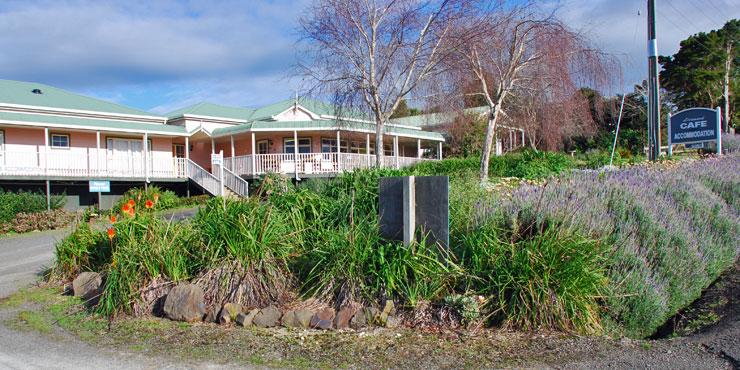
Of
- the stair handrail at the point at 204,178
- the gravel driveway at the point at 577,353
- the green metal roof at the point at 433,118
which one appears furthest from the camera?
the stair handrail at the point at 204,178

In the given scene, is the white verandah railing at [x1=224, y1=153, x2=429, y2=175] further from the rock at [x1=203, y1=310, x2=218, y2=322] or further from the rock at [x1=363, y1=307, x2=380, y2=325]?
the rock at [x1=363, y1=307, x2=380, y2=325]

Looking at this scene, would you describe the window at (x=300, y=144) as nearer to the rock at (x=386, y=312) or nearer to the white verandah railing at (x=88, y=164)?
the white verandah railing at (x=88, y=164)

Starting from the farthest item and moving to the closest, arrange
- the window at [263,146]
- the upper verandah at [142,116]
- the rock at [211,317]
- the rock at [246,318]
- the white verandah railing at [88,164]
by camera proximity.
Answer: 1. the window at [263,146]
2. the upper verandah at [142,116]
3. the white verandah railing at [88,164]
4. the rock at [211,317]
5. the rock at [246,318]

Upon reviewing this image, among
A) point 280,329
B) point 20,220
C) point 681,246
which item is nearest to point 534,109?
point 681,246

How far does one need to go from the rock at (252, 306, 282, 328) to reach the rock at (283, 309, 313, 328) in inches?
4.8

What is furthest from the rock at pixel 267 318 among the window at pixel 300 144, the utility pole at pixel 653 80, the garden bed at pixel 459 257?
the window at pixel 300 144

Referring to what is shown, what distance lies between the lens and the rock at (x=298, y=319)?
6406 millimetres

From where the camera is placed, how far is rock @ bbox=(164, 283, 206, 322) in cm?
682

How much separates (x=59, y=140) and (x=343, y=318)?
24707mm

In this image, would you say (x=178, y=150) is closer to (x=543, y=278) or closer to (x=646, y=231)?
(x=646, y=231)

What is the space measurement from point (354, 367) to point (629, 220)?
4289mm

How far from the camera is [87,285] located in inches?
327

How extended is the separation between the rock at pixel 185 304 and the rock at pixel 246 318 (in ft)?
1.75

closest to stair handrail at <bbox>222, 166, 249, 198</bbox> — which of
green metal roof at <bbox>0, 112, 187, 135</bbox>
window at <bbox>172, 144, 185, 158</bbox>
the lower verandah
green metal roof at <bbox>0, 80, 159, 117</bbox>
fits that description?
the lower verandah
